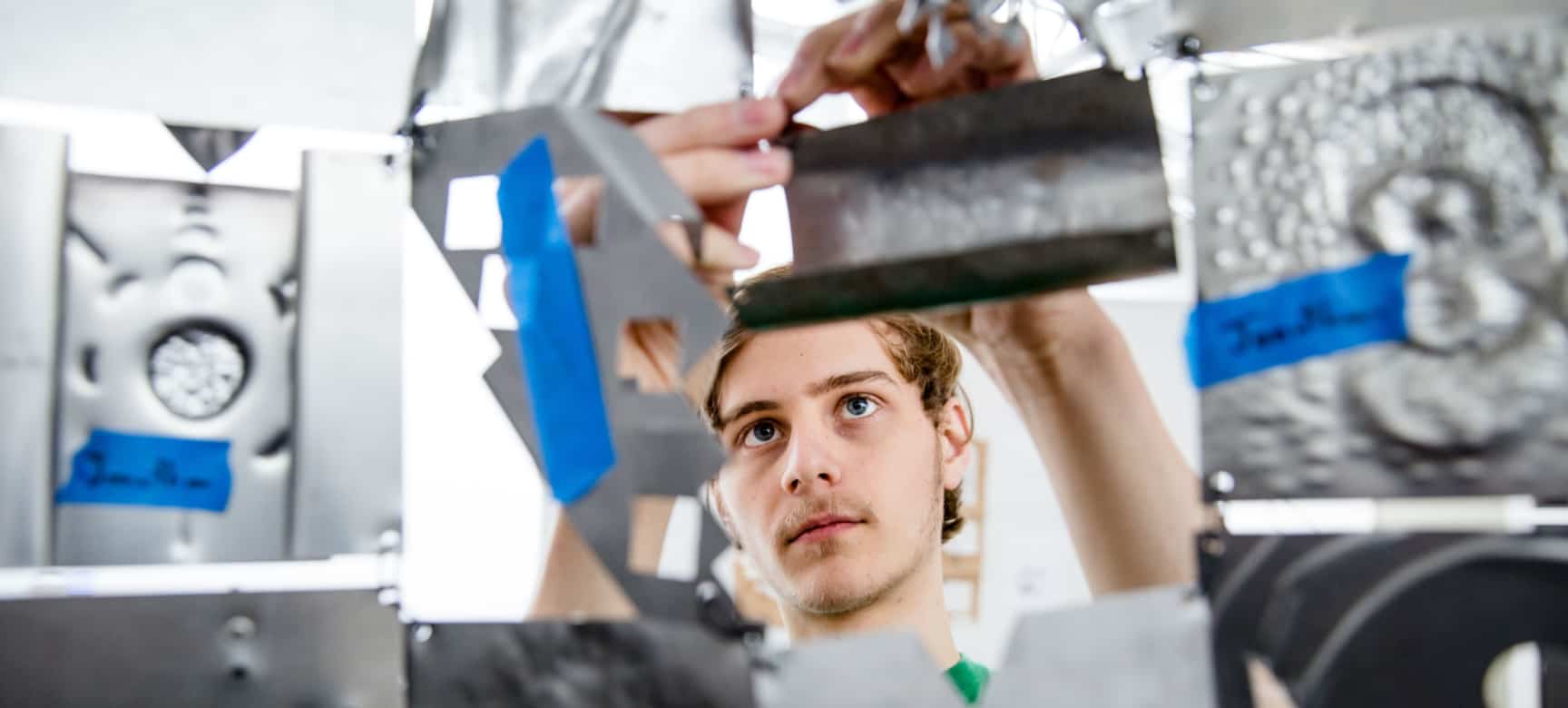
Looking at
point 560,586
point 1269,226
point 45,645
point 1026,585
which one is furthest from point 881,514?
point 45,645

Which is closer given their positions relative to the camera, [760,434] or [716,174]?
[716,174]

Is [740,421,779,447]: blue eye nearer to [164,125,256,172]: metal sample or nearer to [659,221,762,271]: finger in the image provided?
[659,221,762,271]: finger

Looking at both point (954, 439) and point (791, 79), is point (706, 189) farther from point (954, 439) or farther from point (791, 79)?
point (954, 439)

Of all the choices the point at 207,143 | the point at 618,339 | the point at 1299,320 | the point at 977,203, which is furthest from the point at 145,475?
the point at 1299,320

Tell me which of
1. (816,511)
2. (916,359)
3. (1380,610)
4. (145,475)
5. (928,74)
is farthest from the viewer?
(916,359)

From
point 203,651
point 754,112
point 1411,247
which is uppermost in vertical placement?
point 754,112

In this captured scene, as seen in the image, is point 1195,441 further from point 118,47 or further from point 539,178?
point 118,47

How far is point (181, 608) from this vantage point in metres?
0.76

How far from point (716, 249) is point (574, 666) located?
263 mm

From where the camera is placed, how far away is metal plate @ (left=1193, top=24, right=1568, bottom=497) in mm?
538

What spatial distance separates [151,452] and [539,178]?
32 centimetres

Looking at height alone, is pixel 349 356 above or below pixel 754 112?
below

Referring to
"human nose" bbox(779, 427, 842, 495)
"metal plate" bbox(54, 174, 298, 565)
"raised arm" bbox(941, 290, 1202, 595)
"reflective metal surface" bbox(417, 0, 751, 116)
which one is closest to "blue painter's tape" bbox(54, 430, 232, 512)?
"metal plate" bbox(54, 174, 298, 565)

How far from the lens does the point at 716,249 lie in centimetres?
71
